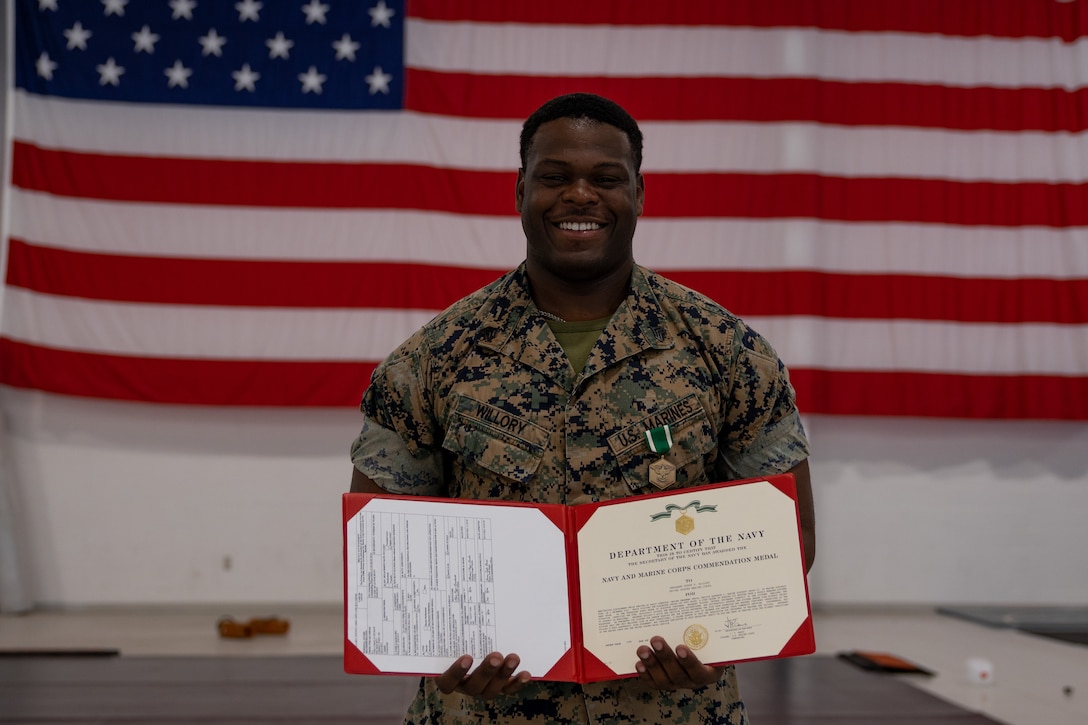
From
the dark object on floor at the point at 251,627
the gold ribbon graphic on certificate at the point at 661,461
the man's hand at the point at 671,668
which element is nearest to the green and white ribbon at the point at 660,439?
the gold ribbon graphic on certificate at the point at 661,461

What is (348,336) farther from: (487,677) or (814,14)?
(487,677)

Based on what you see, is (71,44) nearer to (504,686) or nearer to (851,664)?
(851,664)

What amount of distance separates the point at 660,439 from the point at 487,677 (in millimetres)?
366

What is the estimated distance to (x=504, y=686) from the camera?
1.27 m

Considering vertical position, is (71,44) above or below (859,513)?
above

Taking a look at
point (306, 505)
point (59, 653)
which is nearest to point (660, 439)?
point (59, 653)

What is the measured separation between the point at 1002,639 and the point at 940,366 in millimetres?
1487

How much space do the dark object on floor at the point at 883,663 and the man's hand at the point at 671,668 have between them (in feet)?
11.7

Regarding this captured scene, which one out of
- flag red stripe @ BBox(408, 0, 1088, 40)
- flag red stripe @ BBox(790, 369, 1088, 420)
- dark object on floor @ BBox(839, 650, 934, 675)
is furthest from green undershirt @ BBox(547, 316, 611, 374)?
flag red stripe @ BBox(408, 0, 1088, 40)

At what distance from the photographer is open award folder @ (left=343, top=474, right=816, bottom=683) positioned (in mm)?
1283

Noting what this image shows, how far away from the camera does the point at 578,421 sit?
138 centimetres

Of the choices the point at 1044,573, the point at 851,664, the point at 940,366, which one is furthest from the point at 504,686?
the point at 1044,573

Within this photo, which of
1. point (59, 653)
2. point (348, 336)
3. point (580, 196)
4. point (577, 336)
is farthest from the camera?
point (348, 336)

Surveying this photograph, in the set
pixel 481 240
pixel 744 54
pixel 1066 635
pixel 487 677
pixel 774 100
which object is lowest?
pixel 1066 635
